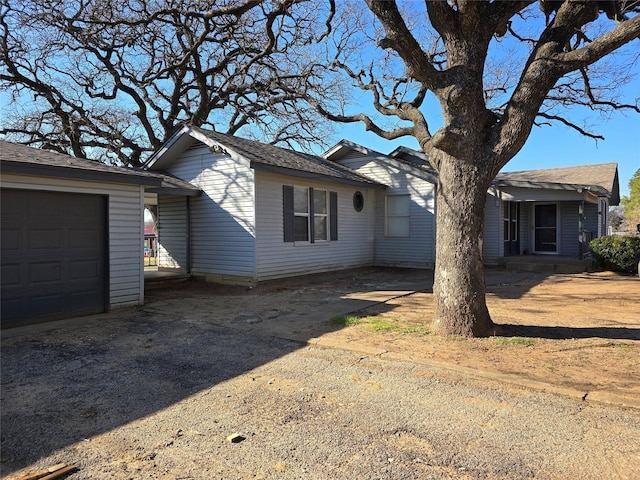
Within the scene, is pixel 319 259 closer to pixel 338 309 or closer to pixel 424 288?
pixel 424 288

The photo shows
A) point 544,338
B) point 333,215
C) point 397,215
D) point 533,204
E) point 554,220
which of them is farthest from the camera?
point 533,204

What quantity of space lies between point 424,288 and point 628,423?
7487 mm

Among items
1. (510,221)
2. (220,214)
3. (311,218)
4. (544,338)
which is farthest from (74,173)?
(510,221)

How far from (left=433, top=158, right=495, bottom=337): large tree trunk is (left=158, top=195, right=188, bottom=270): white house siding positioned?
29.5ft

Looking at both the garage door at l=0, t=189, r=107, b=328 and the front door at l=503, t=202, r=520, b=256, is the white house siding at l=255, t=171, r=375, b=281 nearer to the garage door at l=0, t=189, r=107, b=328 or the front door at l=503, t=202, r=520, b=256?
the garage door at l=0, t=189, r=107, b=328

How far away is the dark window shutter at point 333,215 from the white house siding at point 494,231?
5627mm

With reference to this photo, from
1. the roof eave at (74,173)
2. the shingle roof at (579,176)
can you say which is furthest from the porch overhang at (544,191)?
the roof eave at (74,173)

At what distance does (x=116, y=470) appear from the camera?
2.78 metres

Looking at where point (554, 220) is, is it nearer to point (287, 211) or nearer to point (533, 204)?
point (533, 204)

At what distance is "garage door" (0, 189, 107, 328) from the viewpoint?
6.65 meters

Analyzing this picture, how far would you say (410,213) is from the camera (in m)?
15.1

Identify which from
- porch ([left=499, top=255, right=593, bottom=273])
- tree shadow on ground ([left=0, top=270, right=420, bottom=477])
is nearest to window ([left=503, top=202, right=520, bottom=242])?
porch ([left=499, top=255, right=593, bottom=273])

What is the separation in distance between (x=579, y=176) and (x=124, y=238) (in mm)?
18147

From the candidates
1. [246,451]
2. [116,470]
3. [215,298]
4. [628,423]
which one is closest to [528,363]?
[628,423]
